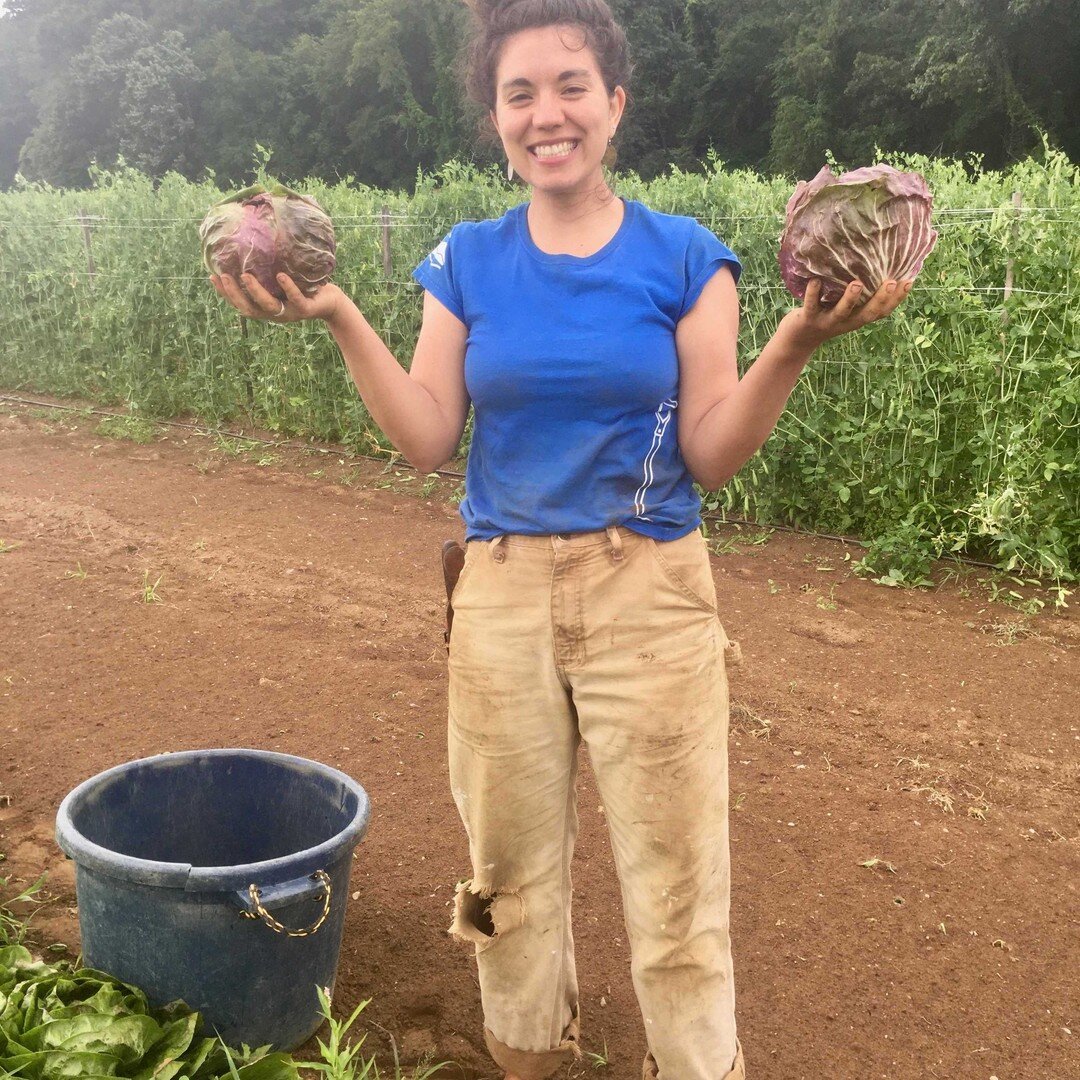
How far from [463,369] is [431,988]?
5.44 feet

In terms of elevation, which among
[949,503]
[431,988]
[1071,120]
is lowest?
[431,988]

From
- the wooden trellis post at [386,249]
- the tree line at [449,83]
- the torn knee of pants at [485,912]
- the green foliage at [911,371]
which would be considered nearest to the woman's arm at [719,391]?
the torn knee of pants at [485,912]

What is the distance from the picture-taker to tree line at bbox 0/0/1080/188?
79.6 feet

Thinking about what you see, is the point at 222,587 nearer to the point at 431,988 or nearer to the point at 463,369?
the point at 431,988

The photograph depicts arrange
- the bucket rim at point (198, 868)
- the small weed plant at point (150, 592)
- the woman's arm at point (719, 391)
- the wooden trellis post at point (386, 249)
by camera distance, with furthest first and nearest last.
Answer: the wooden trellis post at point (386, 249) → the small weed plant at point (150, 592) → the bucket rim at point (198, 868) → the woman's arm at point (719, 391)

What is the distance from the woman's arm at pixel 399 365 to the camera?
1.88 metres

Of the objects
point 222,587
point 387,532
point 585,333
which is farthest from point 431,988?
point 387,532

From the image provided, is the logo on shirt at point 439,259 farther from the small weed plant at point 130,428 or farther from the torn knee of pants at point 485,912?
the small weed plant at point 130,428

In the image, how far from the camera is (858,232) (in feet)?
5.41

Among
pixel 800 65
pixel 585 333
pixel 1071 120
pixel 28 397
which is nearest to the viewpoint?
pixel 585 333

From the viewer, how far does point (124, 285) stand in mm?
10508

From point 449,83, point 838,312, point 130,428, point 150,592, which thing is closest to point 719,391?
point 838,312

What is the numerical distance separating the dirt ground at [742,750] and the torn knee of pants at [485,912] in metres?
0.64

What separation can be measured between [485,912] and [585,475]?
0.85 m
